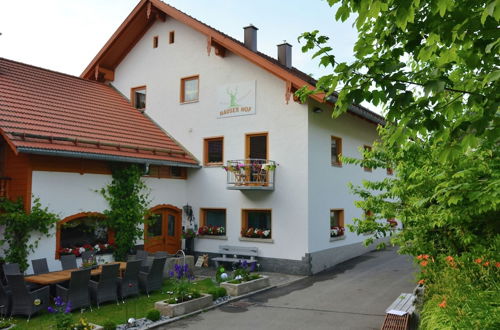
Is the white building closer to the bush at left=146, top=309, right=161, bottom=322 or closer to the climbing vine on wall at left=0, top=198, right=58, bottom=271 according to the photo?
the climbing vine on wall at left=0, top=198, right=58, bottom=271

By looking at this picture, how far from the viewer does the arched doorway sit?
52.5 ft

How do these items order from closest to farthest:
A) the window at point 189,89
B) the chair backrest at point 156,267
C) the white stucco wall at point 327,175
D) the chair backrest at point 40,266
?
the chair backrest at point 40,266
the chair backrest at point 156,267
the white stucco wall at point 327,175
the window at point 189,89

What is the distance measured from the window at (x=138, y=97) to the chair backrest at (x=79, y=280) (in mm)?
11173

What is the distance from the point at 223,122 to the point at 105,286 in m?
8.47

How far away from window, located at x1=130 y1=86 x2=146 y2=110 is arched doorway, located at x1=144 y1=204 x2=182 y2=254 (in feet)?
17.8

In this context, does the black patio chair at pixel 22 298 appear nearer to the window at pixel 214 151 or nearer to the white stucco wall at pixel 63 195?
the white stucco wall at pixel 63 195

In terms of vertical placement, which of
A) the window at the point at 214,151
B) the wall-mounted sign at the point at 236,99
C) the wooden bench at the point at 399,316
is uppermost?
the wall-mounted sign at the point at 236,99

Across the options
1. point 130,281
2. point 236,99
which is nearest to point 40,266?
point 130,281

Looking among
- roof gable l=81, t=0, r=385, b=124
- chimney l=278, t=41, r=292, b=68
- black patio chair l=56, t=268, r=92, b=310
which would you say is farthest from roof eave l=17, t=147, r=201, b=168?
chimney l=278, t=41, r=292, b=68

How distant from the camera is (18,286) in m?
9.30

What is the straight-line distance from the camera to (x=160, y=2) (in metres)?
18.3

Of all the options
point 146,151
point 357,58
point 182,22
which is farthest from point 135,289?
point 182,22

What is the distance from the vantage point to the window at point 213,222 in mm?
16953

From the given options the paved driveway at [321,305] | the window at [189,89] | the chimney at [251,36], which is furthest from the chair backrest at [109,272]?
the chimney at [251,36]
